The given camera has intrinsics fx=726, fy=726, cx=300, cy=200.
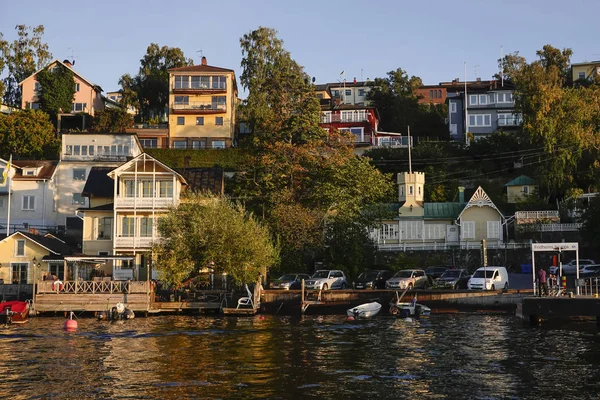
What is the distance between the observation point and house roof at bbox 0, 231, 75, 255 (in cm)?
5991

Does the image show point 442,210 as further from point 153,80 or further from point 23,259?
point 153,80

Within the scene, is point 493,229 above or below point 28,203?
below

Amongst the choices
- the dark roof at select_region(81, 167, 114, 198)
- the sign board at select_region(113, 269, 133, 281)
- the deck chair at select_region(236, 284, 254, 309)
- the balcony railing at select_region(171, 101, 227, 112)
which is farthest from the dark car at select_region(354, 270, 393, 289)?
the balcony railing at select_region(171, 101, 227, 112)

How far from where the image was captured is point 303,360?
1205 inches

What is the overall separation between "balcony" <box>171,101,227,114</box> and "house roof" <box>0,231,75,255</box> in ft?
124

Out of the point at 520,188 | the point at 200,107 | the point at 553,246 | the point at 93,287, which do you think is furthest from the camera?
the point at 200,107

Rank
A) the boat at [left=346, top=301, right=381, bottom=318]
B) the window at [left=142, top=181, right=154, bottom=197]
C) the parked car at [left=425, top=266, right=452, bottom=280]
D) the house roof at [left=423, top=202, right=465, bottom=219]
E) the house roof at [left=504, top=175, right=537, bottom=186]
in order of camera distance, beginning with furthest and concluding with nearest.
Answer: the house roof at [left=504, top=175, right=537, bottom=186] < the house roof at [left=423, top=202, right=465, bottom=219] < the window at [left=142, top=181, right=154, bottom=197] < the parked car at [left=425, top=266, right=452, bottom=280] < the boat at [left=346, top=301, right=381, bottom=318]

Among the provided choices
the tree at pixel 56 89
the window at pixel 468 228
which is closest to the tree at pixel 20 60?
the tree at pixel 56 89

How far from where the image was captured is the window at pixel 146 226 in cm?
6078

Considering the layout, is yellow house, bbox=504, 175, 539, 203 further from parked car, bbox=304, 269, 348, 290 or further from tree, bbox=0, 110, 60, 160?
tree, bbox=0, 110, 60, 160

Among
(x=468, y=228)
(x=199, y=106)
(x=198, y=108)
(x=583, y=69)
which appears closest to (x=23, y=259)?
(x=468, y=228)

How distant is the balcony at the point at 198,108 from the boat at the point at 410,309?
2216 inches

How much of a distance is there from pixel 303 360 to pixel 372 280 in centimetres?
2507

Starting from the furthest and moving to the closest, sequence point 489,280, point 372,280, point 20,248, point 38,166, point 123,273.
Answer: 1. point 38,166
2. point 20,248
3. point 123,273
4. point 372,280
5. point 489,280
